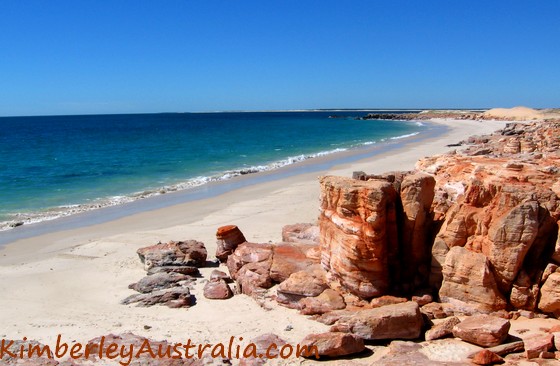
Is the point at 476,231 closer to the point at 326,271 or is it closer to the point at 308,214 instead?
the point at 326,271

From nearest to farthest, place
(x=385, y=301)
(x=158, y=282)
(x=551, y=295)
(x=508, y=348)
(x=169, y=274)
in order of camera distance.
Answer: (x=508, y=348) < (x=551, y=295) < (x=385, y=301) < (x=158, y=282) < (x=169, y=274)

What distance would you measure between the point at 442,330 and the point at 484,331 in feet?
2.09

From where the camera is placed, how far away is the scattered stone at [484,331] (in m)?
6.96

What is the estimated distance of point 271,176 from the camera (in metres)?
28.9

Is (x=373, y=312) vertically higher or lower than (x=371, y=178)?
lower

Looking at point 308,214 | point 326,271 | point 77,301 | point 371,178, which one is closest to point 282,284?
point 326,271

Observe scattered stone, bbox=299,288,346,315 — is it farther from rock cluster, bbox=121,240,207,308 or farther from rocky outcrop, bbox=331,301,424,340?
rock cluster, bbox=121,240,207,308

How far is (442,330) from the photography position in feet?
24.4

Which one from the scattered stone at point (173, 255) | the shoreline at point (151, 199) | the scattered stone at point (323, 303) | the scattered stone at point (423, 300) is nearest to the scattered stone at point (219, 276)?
the scattered stone at point (173, 255)

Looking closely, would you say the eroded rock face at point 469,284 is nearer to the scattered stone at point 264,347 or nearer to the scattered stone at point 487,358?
the scattered stone at point 487,358

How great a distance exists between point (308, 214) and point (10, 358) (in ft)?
35.7

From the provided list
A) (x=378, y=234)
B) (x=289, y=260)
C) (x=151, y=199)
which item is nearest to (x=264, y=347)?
(x=378, y=234)

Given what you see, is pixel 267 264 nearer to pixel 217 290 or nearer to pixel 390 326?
pixel 217 290

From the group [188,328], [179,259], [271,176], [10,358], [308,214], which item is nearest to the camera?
[10,358]
